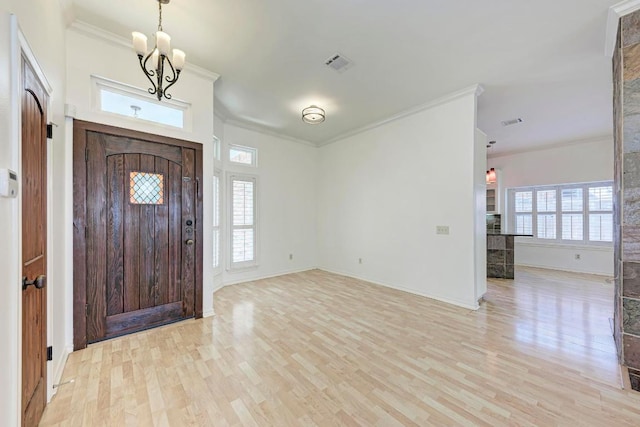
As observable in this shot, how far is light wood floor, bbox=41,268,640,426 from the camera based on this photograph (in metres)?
1.72

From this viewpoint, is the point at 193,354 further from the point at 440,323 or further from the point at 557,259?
the point at 557,259

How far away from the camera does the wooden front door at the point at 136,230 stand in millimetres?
2594

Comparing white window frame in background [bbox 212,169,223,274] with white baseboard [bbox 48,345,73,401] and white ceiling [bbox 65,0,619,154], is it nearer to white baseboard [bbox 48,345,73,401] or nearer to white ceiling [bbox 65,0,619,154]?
white ceiling [bbox 65,0,619,154]

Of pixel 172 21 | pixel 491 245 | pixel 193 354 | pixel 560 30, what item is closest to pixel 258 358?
pixel 193 354

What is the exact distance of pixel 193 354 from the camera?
2463 mm

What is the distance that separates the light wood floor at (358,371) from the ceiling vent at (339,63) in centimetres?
311

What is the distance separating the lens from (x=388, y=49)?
2838 millimetres

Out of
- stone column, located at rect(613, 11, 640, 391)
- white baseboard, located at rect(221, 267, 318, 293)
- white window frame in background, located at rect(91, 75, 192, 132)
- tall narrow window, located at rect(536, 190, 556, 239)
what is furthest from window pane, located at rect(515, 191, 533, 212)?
white window frame in background, located at rect(91, 75, 192, 132)

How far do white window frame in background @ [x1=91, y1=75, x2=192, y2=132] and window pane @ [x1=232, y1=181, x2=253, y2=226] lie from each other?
194 cm

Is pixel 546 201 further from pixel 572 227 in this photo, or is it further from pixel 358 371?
pixel 358 371

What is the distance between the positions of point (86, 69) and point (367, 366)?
3897mm

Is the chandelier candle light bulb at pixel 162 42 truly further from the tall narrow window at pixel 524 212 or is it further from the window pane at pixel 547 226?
the window pane at pixel 547 226

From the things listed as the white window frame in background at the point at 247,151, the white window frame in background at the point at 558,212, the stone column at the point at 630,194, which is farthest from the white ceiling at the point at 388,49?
the white window frame in background at the point at 558,212

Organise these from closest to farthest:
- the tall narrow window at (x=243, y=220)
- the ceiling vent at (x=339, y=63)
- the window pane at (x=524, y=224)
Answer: the ceiling vent at (x=339, y=63), the tall narrow window at (x=243, y=220), the window pane at (x=524, y=224)
